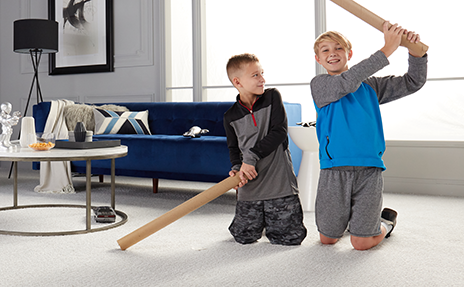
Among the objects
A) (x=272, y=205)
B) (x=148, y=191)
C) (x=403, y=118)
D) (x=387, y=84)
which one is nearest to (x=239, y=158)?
(x=272, y=205)

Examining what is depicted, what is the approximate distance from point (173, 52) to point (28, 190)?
194 cm

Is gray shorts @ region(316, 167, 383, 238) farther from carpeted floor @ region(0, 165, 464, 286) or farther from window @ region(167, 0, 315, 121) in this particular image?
window @ region(167, 0, 315, 121)

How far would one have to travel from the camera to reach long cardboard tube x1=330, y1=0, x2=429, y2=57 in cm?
145

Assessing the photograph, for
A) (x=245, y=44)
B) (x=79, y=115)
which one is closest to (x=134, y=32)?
(x=245, y=44)

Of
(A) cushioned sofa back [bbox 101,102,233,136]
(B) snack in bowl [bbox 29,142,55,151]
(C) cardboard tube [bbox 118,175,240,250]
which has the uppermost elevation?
(A) cushioned sofa back [bbox 101,102,233,136]

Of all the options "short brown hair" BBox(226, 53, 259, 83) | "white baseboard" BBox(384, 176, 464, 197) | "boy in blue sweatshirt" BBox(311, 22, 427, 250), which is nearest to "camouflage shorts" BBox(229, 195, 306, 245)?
"boy in blue sweatshirt" BBox(311, 22, 427, 250)

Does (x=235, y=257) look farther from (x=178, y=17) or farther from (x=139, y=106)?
(x=178, y=17)

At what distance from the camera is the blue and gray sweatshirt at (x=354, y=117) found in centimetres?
166

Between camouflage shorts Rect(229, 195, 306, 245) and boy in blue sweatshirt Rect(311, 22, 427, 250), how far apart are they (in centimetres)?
11

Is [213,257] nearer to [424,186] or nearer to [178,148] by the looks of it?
[178,148]

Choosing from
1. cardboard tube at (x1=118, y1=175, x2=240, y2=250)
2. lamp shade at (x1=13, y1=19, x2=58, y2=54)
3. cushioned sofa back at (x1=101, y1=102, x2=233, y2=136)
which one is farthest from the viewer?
lamp shade at (x1=13, y1=19, x2=58, y2=54)

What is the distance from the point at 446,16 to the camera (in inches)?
127

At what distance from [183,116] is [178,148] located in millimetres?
755

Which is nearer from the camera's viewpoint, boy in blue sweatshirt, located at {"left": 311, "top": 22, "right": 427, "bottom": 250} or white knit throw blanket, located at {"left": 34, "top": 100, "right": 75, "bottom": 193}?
boy in blue sweatshirt, located at {"left": 311, "top": 22, "right": 427, "bottom": 250}
